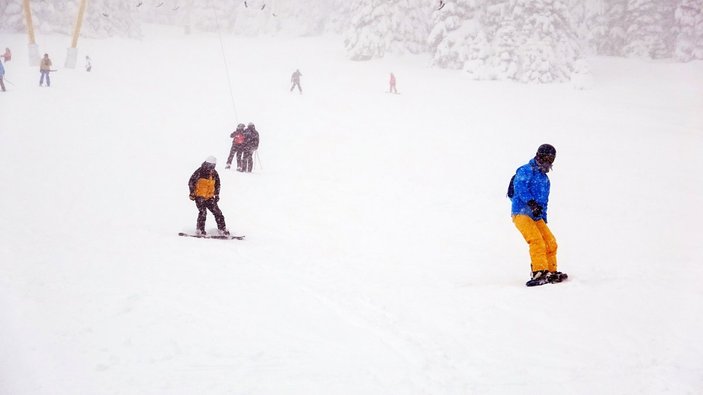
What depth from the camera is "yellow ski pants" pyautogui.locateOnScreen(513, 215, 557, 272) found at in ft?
19.8

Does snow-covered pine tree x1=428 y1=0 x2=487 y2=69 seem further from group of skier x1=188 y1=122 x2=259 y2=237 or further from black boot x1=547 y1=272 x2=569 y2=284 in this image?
black boot x1=547 y1=272 x2=569 y2=284

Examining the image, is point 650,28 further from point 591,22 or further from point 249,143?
point 249,143

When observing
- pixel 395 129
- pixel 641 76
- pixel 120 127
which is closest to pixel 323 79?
pixel 395 129

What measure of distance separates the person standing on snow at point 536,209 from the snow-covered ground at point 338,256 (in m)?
0.33

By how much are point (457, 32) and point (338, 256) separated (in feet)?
105

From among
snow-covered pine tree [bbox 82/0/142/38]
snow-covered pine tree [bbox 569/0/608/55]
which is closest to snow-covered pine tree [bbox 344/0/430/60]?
snow-covered pine tree [bbox 569/0/608/55]

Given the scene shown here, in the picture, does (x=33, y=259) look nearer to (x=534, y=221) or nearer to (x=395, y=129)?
(x=534, y=221)

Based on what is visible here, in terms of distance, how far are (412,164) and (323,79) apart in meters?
20.2

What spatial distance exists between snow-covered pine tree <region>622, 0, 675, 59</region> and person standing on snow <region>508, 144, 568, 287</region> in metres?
43.5

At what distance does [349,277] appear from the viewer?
6.79 metres

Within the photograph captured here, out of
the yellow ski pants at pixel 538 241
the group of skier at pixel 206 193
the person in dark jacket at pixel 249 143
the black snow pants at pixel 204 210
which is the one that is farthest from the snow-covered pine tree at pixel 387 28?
the yellow ski pants at pixel 538 241

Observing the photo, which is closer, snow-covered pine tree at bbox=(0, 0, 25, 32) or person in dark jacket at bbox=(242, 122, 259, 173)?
person in dark jacket at bbox=(242, 122, 259, 173)

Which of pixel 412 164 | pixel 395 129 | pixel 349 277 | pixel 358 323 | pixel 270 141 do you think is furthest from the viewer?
pixel 395 129

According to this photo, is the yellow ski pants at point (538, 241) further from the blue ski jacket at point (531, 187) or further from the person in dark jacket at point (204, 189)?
the person in dark jacket at point (204, 189)
